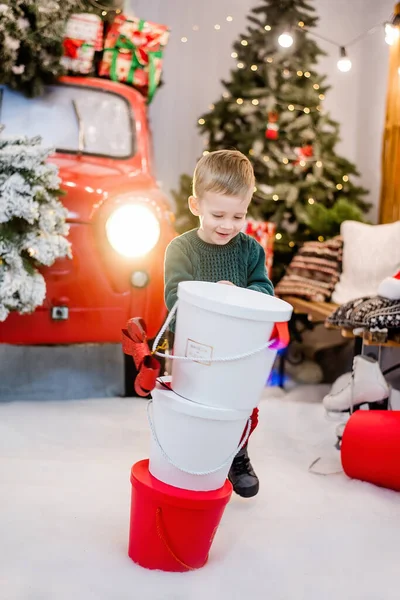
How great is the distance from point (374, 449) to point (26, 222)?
1.48 m

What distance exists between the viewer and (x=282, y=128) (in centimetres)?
399

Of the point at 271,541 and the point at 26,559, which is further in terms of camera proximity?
the point at 271,541

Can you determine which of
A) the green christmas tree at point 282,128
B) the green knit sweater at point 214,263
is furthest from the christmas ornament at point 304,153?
the green knit sweater at point 214,263

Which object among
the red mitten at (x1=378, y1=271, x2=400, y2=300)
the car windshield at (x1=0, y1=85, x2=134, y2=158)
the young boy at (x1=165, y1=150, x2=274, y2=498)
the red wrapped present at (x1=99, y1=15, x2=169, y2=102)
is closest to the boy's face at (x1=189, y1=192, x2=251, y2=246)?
the young boy at (x1=165, y1=150, x2=274, y2=498)

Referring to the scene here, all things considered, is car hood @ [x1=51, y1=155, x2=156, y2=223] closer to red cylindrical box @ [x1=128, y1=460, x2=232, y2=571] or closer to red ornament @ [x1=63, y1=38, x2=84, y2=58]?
red ornament @ [x1=63, y1=38, x2=84, y2=58]

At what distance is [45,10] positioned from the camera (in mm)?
2646

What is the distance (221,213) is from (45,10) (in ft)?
5.55

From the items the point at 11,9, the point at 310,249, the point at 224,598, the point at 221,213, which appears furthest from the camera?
the point at 310,249

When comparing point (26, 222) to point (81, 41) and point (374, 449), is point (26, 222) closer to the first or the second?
point (81, 41)

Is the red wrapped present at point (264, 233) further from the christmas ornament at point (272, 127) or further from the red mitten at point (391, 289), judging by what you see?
the red mitten at point (391, 289)

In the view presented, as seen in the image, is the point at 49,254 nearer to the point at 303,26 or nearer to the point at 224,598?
the point at 224,598

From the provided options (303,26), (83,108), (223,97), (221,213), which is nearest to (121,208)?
(83,108)

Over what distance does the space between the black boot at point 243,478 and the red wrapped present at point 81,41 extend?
2.01 m

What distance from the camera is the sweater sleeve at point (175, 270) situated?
4.99 ft
